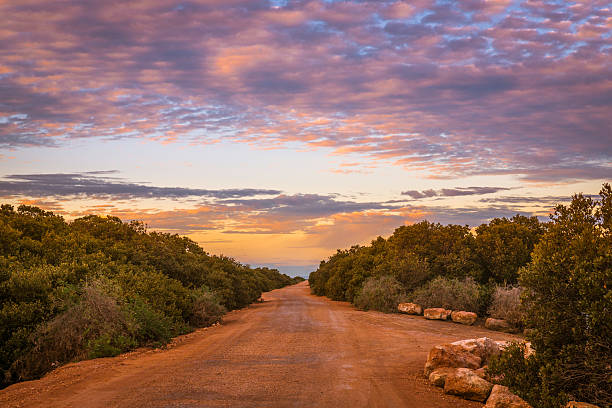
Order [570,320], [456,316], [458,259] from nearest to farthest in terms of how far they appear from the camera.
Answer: [570,320], [456,316], [458,259]

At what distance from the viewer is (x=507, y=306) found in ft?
65.0

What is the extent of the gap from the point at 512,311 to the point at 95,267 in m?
16.6

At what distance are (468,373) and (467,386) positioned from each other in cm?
34

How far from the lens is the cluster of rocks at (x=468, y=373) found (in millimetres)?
6973

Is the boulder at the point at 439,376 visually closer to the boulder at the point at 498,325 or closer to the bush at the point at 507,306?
the bush at the point at 507,306

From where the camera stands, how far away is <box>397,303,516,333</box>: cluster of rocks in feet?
62.4

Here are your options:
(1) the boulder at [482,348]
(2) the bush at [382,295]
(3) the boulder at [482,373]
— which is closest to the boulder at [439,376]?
(3) the boulder at [482,373]

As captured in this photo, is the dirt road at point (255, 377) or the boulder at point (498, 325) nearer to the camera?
the dirt road at point (255, 377)

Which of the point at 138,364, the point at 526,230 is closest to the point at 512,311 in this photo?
the point at 526,230

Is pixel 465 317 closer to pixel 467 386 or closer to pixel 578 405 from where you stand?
pixel 467 386

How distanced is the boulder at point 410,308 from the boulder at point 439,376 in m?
15.8

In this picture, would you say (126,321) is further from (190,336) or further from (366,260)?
(366,260)

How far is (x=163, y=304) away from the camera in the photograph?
55.4 ft

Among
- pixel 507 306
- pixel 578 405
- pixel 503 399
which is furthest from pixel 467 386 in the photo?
pixel 507 306
